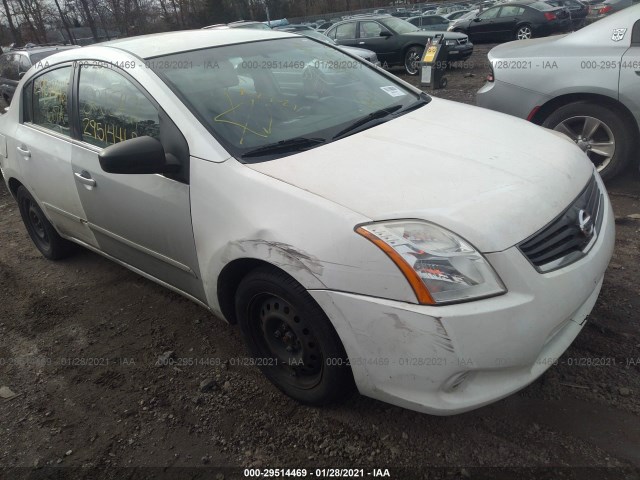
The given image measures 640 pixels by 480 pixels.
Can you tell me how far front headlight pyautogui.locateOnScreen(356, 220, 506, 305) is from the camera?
1726 mm

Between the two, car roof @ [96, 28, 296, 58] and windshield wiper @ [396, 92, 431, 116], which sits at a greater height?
car roof @ [96, 28, 296, 58]

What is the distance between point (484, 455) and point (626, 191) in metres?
3.26

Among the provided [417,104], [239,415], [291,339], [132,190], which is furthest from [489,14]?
[239,415]

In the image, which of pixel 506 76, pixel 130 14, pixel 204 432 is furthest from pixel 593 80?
pixel 130 14

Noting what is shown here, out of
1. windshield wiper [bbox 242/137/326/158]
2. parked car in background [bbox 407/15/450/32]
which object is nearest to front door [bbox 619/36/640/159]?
windshield wiper [bbox 242/137/326/158]

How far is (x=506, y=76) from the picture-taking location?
4453mm

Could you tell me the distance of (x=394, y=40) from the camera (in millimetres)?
12367

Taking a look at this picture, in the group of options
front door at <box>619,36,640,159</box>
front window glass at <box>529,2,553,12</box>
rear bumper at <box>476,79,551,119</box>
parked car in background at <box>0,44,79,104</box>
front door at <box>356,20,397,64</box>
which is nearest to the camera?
front door at <box>619,36,640,159</box>

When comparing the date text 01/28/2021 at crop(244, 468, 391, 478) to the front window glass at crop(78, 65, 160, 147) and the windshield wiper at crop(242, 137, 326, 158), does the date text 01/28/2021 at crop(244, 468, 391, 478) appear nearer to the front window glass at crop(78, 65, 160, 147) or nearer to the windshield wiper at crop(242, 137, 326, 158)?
the windshield wiper at crop(242, 137, 326, 158)

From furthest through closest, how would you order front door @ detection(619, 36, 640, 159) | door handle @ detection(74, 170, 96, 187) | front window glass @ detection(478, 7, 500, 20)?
front window glass @ detection(478, 7, 500, 20) < front door @ detection(619, 36, 640, 159) < door handle @ detection(74, 170, 96, 187)

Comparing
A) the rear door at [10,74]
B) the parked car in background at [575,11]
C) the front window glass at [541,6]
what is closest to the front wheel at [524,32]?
the front window glass at [541,6]

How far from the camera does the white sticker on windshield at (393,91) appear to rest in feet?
10.0

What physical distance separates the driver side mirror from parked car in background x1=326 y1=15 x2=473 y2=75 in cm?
1091

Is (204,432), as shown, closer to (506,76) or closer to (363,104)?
(363,104)
